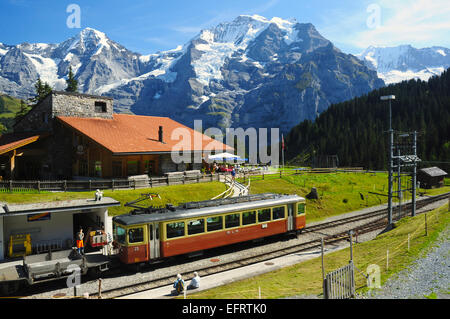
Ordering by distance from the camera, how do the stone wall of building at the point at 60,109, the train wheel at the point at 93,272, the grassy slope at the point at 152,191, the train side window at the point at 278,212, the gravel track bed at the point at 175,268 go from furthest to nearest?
the stone wall of building at the point at 60,109
the grassy slope at the point at 152,191
the train side window at the point at 278,212
the train wheel at the point at 93,272
the gravel track bed at the point at 175,268

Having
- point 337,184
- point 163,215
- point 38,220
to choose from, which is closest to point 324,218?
point 337,184

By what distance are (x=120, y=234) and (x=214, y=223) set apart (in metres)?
5.82

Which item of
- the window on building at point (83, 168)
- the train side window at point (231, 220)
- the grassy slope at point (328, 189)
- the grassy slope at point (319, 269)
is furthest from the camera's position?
the grassy slope at point (328, 189)

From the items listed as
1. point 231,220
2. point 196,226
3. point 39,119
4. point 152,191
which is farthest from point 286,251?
point 39,119

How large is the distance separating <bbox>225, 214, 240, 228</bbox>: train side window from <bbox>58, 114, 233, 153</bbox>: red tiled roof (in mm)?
14725

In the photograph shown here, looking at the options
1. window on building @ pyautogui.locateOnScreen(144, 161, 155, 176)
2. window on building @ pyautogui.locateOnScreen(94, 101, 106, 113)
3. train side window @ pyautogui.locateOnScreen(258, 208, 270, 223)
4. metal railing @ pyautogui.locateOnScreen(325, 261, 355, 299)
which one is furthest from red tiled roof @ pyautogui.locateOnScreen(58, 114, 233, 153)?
metal railing @ pyautogui.locateOnScreen(325, 261, 355, 299)

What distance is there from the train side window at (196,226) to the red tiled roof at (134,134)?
46.8ft

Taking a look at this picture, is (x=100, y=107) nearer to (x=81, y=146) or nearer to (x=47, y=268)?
(x=81, y=146)

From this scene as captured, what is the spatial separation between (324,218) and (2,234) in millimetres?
27919

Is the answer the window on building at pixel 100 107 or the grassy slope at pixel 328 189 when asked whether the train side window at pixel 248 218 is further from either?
the window on building at pixel 100 107

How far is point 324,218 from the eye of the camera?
108 ft

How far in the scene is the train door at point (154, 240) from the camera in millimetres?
17734

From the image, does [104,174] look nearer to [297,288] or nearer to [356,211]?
[297,288]

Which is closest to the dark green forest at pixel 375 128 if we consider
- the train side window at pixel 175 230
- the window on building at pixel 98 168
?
the window on building at pixel 98 168
